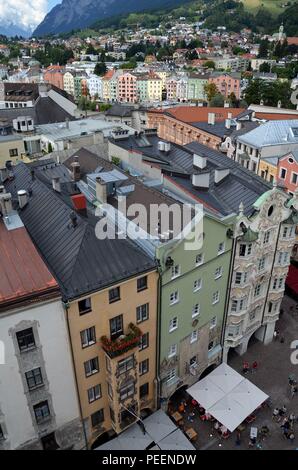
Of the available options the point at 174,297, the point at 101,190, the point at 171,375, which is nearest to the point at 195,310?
the point at 174,297

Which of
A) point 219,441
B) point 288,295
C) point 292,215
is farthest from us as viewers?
point 288,295

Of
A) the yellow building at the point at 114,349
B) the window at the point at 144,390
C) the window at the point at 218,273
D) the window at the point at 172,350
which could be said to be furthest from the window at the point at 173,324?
the window at the point at 218,273

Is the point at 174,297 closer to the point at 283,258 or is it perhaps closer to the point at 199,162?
the point at 283,258

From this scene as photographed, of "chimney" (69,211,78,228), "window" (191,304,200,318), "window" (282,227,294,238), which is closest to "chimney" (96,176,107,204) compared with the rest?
"chimney" (69,211,78,228)

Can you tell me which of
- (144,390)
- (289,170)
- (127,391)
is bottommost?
(144,390)

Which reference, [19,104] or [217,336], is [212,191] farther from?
[19,104]

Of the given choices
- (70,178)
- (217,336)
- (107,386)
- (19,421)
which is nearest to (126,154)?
(70,178)
